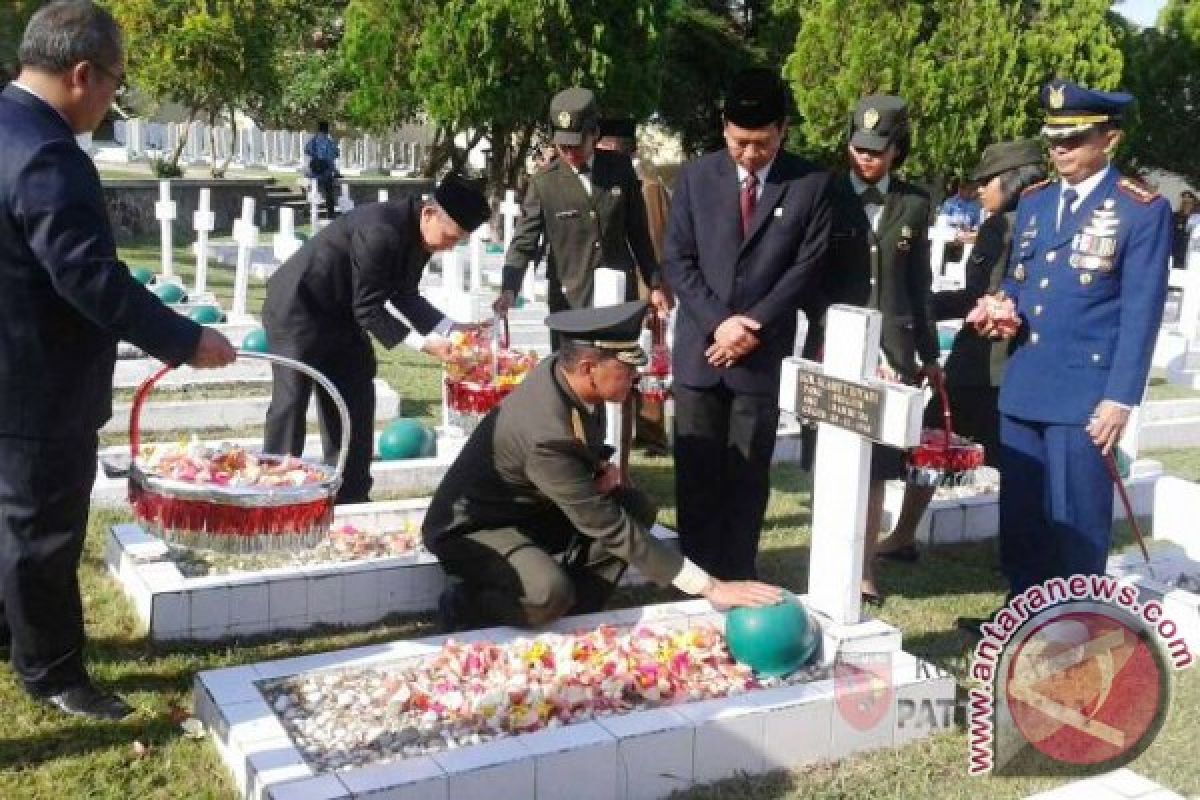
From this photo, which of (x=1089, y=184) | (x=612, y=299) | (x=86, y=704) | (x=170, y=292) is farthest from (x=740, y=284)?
(x=170, y=292)

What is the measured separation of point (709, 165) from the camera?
5020 mm

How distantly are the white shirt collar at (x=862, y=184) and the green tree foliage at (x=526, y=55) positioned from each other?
45.5 feet

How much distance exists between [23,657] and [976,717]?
303 centimetres

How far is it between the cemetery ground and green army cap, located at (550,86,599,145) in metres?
2.43

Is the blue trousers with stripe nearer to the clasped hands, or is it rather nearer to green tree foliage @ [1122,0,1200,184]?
Answer: the clasped hands

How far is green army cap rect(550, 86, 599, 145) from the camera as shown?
6719 millimetres

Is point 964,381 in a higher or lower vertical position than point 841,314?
lower

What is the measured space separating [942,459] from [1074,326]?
1024 millimetres

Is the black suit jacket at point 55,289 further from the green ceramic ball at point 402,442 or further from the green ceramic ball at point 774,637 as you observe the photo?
the green ceramic ball at point 402,442

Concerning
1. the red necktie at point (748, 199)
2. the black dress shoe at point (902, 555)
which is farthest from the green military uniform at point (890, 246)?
the black dress shoe at point (902, 555)

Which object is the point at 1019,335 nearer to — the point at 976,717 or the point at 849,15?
the point at 976,717

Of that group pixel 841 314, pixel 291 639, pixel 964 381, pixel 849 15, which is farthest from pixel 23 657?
pixel 849 15

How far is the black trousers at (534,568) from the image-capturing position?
4.47m

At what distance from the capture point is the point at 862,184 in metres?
5.41
